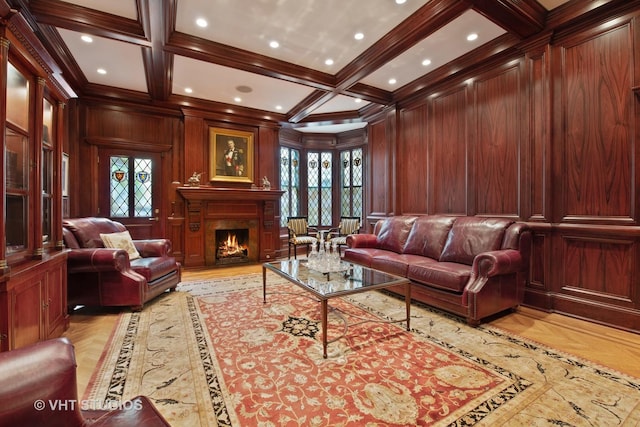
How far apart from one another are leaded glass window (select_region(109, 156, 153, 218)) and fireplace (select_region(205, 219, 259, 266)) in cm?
113

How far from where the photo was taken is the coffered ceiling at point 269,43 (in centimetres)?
284

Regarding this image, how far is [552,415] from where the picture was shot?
4.99 ft

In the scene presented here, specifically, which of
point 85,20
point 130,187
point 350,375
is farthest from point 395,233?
point 130,187

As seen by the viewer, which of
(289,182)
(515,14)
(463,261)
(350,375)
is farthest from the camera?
(289,182)

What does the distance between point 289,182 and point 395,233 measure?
3477 millimetres

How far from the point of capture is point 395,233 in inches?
176

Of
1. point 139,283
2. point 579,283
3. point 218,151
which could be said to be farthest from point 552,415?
point 218,151

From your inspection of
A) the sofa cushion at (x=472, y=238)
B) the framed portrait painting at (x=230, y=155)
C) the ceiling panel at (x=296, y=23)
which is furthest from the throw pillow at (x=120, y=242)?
the sofa cushion at (x=472, y=238)

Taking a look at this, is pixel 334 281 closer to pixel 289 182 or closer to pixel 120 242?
pixel 120 242

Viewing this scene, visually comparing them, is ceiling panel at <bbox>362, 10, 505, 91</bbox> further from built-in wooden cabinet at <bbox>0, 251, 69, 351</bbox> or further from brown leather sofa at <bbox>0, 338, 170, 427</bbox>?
built-in wooden cabinet at <bbox>0, 251, 69, 351</bbox>

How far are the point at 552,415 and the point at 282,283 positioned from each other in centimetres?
322

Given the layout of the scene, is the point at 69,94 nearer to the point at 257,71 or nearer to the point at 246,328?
the point at 257,71

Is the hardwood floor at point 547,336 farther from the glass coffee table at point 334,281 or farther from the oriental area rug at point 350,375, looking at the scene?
the glass coffee table at point 334,281

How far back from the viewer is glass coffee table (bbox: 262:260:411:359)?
7.28ft
